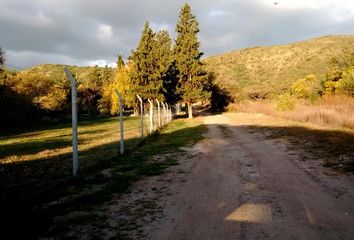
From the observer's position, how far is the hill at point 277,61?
9706cm

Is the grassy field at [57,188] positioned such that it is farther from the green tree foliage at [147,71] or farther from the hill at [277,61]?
the hill at [277,61]

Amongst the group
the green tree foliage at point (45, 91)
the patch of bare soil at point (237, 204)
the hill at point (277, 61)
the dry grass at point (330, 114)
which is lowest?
the patch of bare soil at point (237, 204)

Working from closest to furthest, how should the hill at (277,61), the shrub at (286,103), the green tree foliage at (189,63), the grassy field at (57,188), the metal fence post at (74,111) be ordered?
the grassy field at (57,188), the metal fence post at (74,111), the shrub at (286,103), the green tree foliage at (189,63), the hill at (277,61)

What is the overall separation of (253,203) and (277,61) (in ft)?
374

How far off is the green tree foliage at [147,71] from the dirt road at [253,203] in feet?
94.5

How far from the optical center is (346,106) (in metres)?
22.2

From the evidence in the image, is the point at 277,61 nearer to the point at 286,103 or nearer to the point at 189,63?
the point at 189,63

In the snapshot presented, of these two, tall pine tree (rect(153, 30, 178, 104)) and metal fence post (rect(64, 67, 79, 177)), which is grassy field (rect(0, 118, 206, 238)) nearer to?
metal fence post (rect(64, 67, 79, 177))

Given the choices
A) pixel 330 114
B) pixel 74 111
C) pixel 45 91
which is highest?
pixel 45 91

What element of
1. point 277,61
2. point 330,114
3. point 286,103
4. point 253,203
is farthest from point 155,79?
point 277,61

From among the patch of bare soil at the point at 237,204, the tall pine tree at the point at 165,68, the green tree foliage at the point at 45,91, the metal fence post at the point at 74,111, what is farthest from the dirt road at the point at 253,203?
the green tree foliage at the point at 45,91

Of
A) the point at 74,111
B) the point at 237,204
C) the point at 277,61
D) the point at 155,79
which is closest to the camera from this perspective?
the point at 237,204

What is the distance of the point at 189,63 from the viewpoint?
4556 cm

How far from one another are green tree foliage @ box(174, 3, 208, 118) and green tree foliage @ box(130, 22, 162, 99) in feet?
18.5
